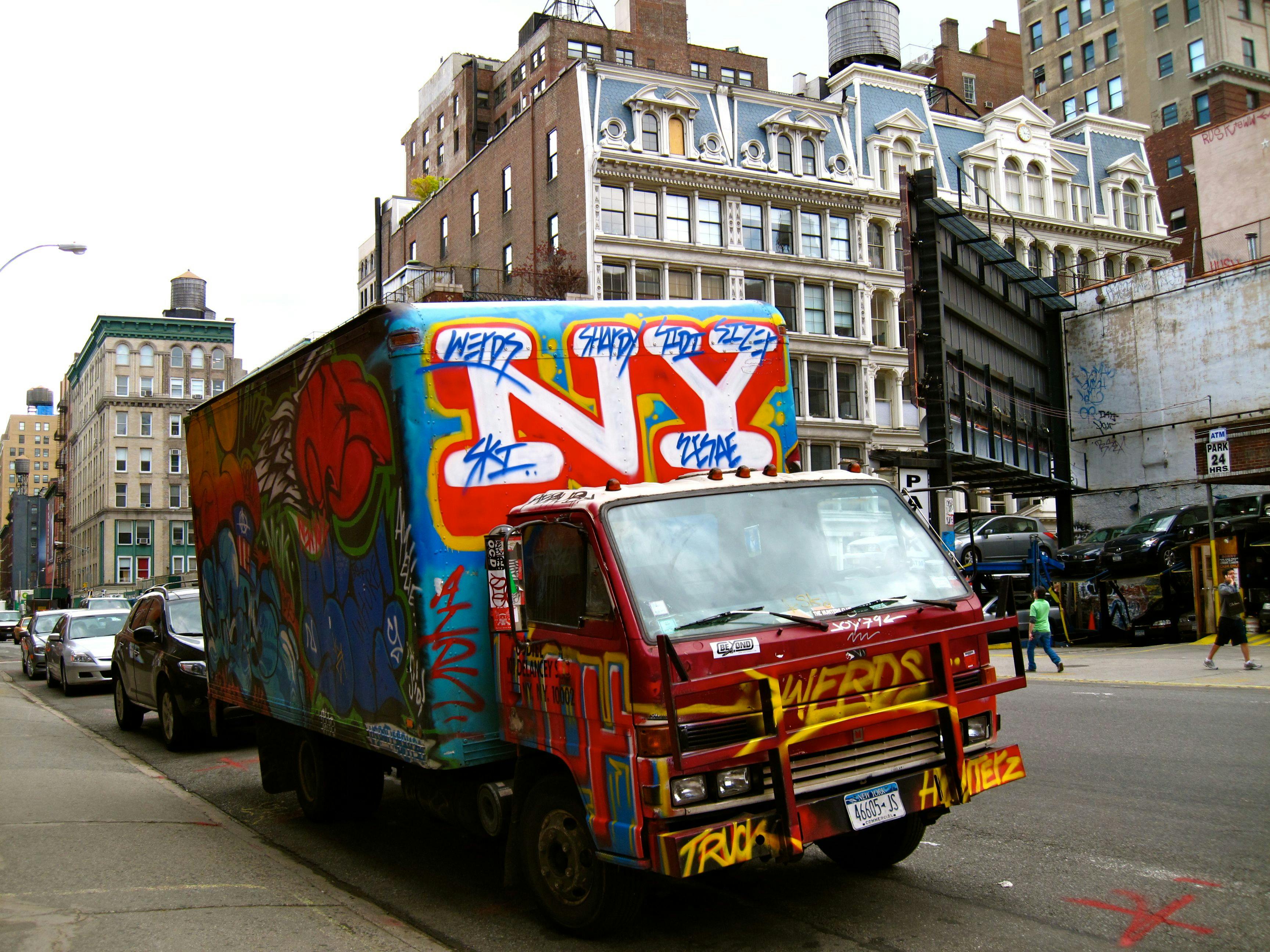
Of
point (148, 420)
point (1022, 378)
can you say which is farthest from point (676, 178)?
point (148, 420)

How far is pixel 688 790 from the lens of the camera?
15.4 ft

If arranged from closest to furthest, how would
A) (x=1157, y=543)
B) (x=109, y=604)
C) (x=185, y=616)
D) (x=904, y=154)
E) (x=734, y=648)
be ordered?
(x=734, y=648)
(x=185, y=616)
(x=1157, y=543)
(x=109, y=604)
(x=904, y=154)

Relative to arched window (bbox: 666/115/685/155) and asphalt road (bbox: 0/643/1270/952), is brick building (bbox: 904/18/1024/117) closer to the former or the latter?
arched window (bbox: 666/115/685/155)

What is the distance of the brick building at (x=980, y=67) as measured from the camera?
7294cm

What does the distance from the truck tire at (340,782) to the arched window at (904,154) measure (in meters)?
44.8

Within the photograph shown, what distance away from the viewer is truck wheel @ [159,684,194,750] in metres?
12.4

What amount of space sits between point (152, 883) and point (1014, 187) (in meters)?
51.9

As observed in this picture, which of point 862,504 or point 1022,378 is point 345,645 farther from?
point 1022,378

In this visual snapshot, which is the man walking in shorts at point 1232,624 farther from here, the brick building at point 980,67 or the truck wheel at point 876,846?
the brick building at point 980,67

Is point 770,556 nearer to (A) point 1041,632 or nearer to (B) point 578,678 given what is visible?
→ (B) point 578,678

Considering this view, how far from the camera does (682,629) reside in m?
4.96

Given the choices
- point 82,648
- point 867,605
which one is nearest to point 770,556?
point 867,605

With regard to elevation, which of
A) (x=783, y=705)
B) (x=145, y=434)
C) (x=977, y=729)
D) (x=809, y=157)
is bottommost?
(x=977, y=729)

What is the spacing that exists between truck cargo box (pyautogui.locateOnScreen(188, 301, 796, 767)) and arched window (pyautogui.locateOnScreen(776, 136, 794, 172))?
4022 cm
